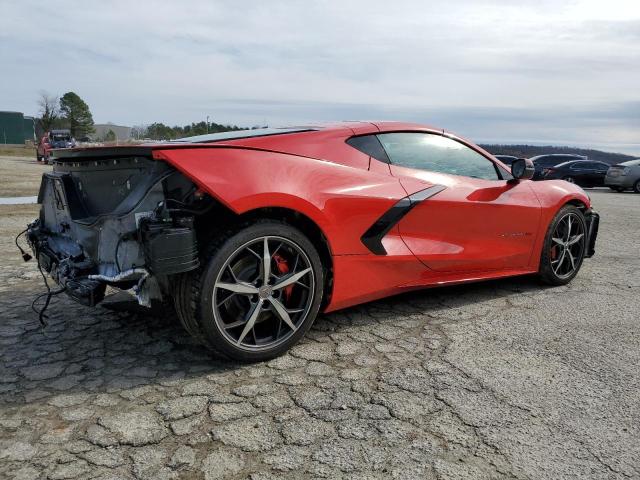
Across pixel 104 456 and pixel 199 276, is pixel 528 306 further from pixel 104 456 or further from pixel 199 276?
pixel 104 456

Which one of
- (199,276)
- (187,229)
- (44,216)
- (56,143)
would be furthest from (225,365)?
(56,143)

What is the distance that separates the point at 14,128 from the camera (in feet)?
195

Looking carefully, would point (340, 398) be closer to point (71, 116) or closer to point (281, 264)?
point (281, 264)

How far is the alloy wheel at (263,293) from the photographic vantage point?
9.07ft

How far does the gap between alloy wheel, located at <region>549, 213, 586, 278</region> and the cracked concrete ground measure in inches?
30.2

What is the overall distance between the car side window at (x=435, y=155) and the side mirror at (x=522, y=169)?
5.8 inches

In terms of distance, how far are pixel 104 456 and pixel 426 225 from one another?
7.85 ft

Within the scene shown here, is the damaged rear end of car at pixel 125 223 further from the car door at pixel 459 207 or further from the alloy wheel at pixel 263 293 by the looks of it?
the car door at pixel 459 207

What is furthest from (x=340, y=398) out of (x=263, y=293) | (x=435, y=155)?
(x=435, y=155)

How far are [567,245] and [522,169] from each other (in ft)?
3.12

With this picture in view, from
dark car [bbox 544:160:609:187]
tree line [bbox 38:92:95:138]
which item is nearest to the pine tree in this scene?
tree line [bbox 38:92:95:138]

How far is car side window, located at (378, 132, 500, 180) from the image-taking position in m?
3.58

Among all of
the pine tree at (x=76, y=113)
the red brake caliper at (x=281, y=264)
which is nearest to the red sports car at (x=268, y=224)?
the red brake caliper at (x=281, y=264)

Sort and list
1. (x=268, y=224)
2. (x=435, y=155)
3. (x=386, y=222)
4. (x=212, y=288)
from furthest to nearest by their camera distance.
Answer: (x=435, y=155), (x=386, y=222), (x=268, y=224), (x=212, y=288)
